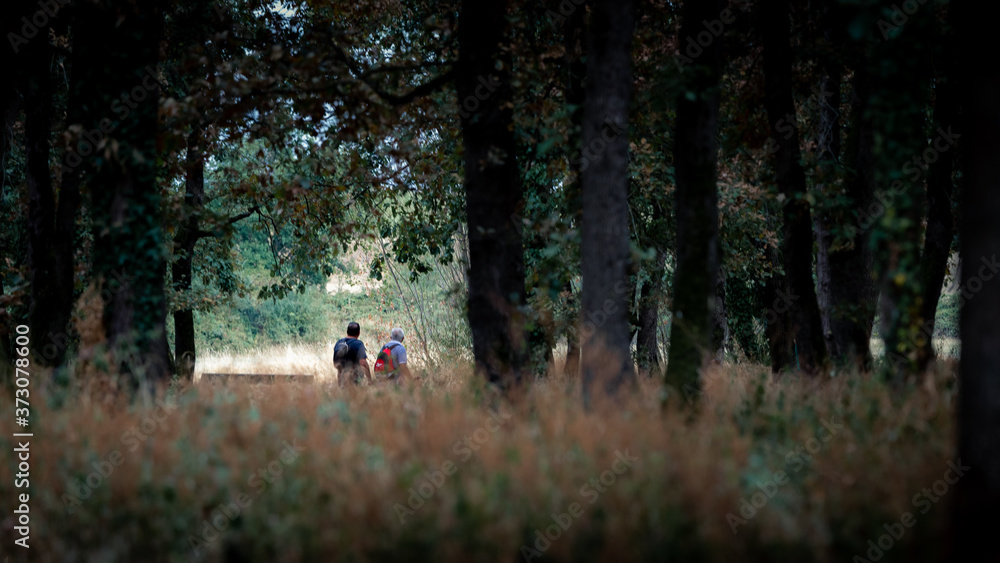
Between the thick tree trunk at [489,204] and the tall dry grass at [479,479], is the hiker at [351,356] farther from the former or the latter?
the tall dry grass at [479,479]

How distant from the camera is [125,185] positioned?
25.3 ft

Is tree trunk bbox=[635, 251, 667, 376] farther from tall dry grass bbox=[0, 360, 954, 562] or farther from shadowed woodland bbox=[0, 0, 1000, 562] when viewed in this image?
tall dry grass bbox=[0, 360, 954, 562]

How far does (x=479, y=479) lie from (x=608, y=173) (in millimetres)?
3484

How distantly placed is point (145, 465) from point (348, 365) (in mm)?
7964

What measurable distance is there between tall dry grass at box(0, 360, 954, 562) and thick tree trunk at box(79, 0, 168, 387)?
3.74ft

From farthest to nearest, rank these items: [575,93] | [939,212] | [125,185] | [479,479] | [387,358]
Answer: [387,358] < [939,212] < [575,93] < [125,185] < [479,479]

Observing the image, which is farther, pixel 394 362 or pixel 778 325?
A: pixel 778 325

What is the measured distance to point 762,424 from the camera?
670 cm

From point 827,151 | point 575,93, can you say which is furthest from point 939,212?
point 575,93

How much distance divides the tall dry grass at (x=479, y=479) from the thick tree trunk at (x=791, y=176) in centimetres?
309

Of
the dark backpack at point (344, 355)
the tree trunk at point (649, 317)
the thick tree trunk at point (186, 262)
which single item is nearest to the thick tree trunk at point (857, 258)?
the tree trunk at point (649, 317)

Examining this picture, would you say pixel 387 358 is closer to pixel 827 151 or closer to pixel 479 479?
pixel 479 479

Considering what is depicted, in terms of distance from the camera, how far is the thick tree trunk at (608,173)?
23.7ft

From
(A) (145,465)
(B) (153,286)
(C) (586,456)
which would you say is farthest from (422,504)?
(B) (153,286)
